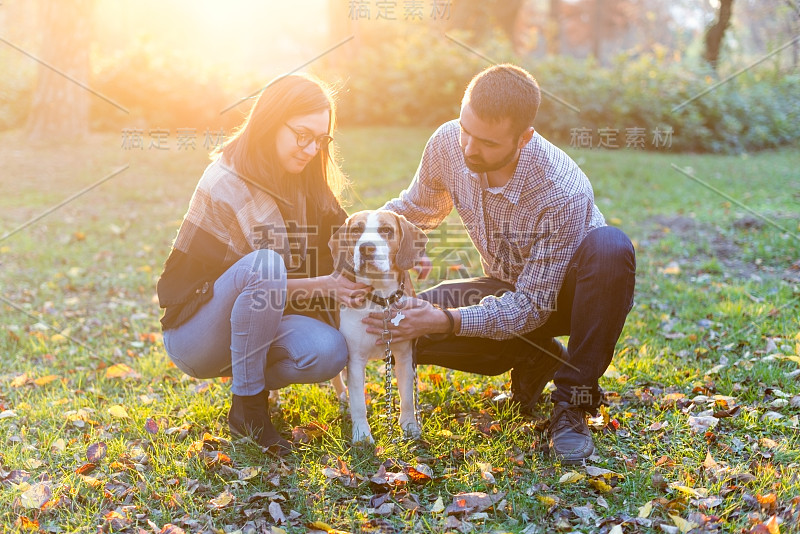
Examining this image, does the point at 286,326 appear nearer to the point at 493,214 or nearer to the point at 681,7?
the point at 493,214

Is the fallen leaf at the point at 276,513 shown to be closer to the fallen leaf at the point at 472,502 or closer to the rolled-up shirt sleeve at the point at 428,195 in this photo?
the fallen leaf at the point at 472,502

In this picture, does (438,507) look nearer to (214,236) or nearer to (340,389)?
(340,389)

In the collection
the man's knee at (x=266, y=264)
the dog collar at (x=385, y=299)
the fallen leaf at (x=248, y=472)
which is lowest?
the fallen leaf at (x=248, y=472)

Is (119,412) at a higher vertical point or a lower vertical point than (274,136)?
lower

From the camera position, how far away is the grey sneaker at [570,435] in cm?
354

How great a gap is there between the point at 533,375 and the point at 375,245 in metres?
1.35

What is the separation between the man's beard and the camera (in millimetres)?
3623

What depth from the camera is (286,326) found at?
3.78 meters

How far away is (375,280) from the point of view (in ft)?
12.1

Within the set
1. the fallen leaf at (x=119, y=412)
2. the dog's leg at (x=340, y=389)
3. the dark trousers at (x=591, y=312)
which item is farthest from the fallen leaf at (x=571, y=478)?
A: the fallen leaf at (x=119, y=412)

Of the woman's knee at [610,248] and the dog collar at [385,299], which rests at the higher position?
the woman's knee at [610,248]

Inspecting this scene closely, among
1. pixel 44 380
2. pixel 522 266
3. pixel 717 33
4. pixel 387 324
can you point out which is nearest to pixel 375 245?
pixel 387 324

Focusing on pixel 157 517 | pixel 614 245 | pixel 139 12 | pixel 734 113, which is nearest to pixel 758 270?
pixel 614 245

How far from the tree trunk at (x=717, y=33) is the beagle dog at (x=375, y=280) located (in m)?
15.7
